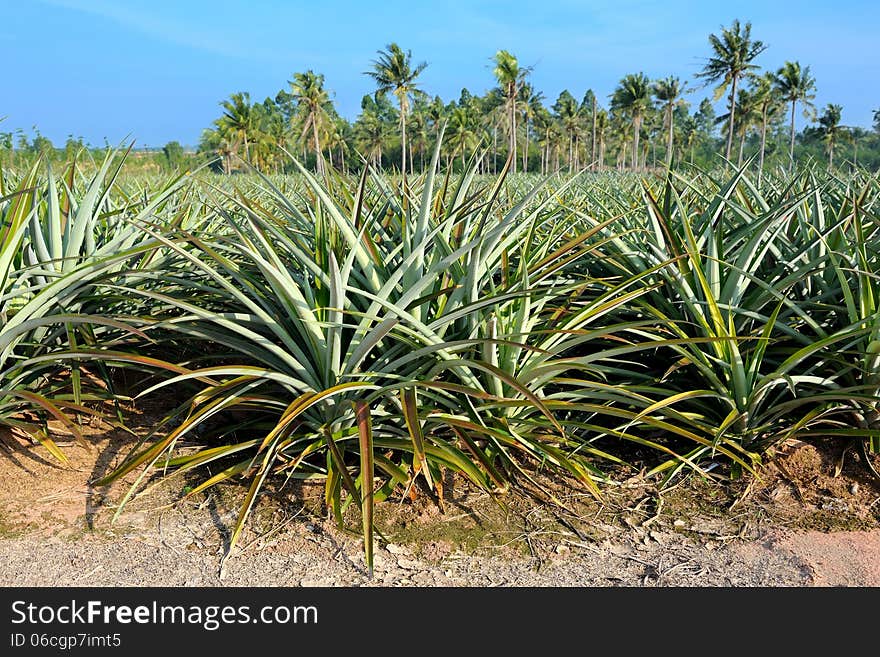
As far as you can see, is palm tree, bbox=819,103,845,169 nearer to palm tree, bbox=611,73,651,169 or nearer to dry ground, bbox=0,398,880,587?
palm tree, bbox=611,73,651,169

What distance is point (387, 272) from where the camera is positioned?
7.85 ft

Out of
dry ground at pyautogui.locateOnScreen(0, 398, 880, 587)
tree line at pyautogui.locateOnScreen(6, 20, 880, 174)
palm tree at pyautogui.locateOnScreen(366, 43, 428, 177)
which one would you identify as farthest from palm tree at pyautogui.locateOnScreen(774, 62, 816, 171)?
dry ground at pyautogui.locateOnScreen(0, 398, 880, 587)

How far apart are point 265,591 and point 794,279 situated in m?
2.01

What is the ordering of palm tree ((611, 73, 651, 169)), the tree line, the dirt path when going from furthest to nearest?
palm tree ((611, 73, 651, 169))
the tree line
the dirt path

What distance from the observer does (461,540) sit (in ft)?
6.22

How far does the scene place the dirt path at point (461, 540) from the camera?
5.70ft

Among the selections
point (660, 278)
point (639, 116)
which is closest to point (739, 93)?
point (639, 116)

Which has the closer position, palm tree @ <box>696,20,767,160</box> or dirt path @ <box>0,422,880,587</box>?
dirt path @ <box>0,422,880,587</box>

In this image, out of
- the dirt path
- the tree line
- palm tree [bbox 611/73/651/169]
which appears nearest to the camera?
the dirt path

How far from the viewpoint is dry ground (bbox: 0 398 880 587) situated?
68.6 inches

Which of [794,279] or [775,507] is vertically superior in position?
[794,279]

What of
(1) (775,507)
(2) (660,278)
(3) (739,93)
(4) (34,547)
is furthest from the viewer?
(3) (739,93)

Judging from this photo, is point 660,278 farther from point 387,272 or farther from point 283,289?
point 283,289

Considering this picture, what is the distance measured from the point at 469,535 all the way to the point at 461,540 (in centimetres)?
3
